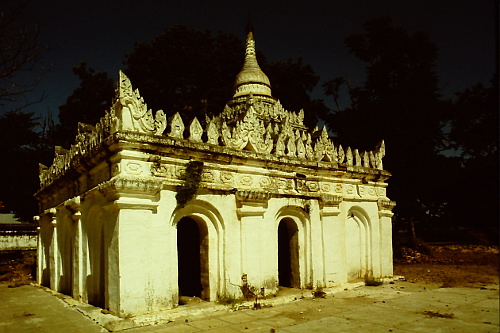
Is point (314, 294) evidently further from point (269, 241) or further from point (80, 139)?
point (80, 139)

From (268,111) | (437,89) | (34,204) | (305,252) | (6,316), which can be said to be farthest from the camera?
(34,204)

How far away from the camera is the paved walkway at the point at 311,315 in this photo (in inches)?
301

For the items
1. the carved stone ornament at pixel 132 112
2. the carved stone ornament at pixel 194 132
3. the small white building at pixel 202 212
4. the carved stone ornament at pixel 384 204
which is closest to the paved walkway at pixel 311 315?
the small white building at pixel 202 212

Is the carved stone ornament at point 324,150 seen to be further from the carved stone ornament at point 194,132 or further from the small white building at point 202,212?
the carved stone ornament at point 194,132

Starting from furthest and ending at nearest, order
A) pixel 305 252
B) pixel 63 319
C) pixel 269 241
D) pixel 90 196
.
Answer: pixel 305 252 → pixel 269 241 → pixel 90 196 → pixel 63 319

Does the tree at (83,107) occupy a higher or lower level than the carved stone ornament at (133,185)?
higher

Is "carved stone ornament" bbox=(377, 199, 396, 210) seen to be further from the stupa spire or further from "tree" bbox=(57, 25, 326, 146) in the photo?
"tree" bbox=(57, 25, 326, 146)

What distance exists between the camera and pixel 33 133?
29078 millimetres

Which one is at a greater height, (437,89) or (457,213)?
(437,89)

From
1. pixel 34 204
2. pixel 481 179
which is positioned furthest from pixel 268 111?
pixel 34 204

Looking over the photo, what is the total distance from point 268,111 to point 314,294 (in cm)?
750

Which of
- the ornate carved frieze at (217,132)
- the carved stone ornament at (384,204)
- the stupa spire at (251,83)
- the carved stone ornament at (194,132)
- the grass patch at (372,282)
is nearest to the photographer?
the ornate carved frieze at (217,132)

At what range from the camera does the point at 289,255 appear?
12.3m

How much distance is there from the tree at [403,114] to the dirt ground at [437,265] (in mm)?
3430
